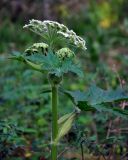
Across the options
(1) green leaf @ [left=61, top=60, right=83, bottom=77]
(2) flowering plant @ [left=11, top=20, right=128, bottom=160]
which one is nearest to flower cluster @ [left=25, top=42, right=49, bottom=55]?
(2) flowering plant @ [left=11, top=20, right=128, bottom=160]

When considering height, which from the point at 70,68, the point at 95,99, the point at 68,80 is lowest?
the point at 95,99

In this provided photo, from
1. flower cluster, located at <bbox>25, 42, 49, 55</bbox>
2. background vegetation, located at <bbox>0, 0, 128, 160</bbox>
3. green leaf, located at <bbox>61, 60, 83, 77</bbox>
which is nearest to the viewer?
green leaf, located at <bbox>61, 60, 83, 77</bbox>

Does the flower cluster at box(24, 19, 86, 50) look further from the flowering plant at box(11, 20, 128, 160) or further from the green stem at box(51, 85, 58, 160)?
the green stem at box(51, 85, 58, 160)

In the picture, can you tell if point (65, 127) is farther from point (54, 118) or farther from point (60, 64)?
point (60, 64)

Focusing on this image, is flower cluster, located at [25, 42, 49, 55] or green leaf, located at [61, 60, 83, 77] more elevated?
flower cluster, located at [25, 42, 49, 55]

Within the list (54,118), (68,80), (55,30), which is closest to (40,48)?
(55,30)

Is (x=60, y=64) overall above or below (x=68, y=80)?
below

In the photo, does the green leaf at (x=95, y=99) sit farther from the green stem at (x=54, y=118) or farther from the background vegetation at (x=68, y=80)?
the background vegetation at (x=68, y=80)

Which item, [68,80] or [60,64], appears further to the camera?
[68,80]

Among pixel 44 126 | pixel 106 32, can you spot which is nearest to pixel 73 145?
pixel 44 126
